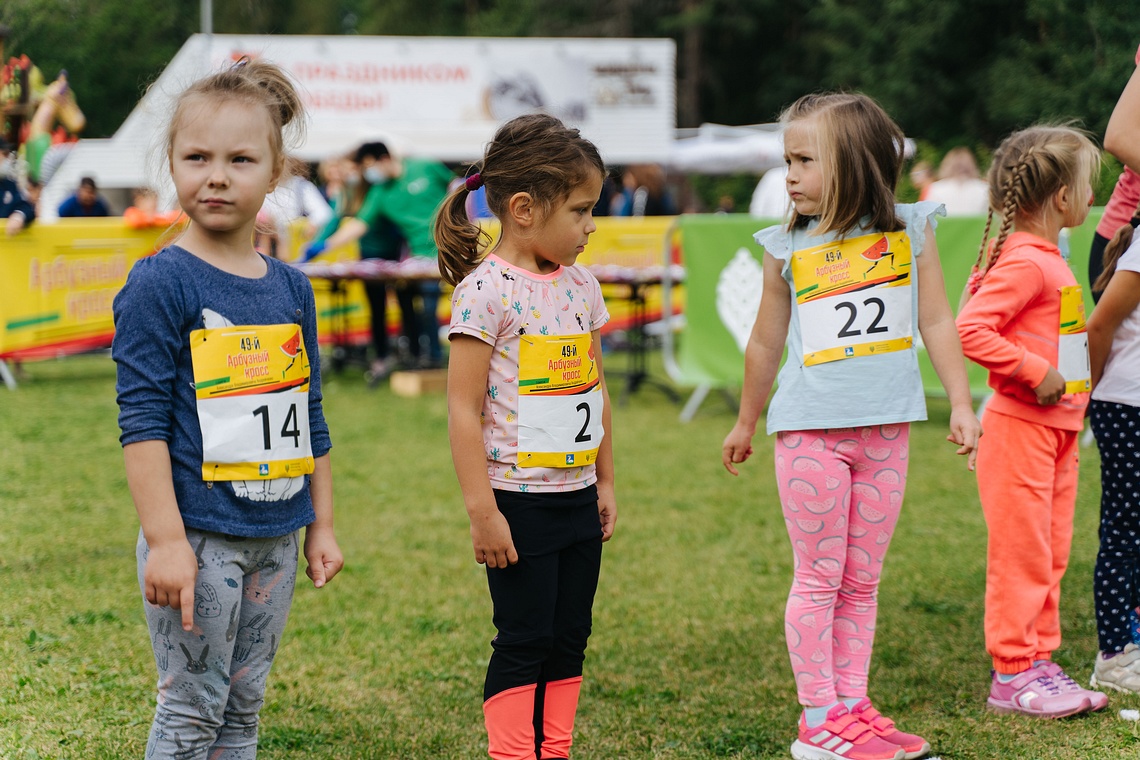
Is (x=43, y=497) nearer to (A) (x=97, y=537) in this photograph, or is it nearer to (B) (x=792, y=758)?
(A) (x=97, y=537)

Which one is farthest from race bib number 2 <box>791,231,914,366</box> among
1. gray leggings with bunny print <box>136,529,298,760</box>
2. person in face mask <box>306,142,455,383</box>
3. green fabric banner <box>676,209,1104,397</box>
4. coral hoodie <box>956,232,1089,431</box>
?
person in face mask <box>306,142,455,383</box>

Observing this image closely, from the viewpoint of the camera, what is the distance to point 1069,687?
10.7ft

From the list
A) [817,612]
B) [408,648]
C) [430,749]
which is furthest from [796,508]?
[408,648]

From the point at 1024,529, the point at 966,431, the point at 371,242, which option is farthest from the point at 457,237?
the point at 371,242

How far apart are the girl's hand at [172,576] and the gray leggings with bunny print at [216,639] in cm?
7

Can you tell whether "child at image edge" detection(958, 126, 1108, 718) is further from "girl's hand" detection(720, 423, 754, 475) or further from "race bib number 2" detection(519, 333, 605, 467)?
"race bib number 2" detection(519, 333, 605, 467)

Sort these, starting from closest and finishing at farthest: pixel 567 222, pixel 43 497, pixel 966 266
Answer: pixel 567 222
pixel 43 497
pixel 966 266

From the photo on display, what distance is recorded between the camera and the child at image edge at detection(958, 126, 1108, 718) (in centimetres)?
323

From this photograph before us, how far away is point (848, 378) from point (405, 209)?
7909 millimetres

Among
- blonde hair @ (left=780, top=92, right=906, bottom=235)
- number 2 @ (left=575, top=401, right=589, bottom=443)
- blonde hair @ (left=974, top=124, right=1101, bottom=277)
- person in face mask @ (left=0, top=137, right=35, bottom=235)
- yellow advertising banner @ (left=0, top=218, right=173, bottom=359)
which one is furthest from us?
yellow advertising banner @ (left=0, top=218, right=173, bottom=359)

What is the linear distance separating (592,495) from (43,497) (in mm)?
4454

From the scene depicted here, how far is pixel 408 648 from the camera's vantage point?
3986mm

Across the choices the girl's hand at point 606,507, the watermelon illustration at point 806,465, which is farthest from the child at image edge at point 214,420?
the watermelon illustration at point 806,465

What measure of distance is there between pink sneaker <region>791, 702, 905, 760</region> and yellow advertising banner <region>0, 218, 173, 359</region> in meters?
8.77
